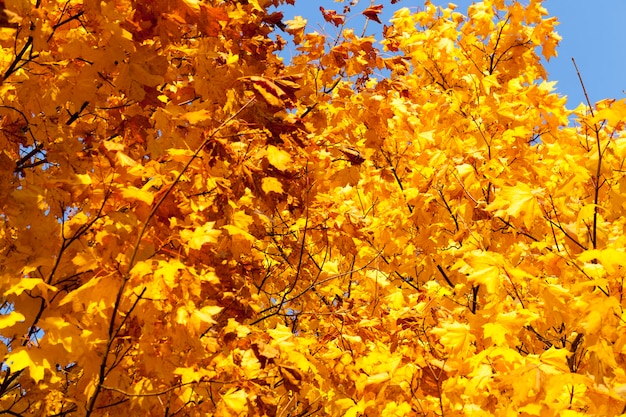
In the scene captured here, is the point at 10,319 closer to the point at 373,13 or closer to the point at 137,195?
the point at 137,195

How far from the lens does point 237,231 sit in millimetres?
2994

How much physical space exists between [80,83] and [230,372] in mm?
1736

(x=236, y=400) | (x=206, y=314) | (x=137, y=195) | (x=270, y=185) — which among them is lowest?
(x=236, y=400)

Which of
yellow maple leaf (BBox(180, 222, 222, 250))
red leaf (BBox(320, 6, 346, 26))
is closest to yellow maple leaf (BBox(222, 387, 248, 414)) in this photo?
yellow maple leaf (BBox(180, 222, 222, 250))

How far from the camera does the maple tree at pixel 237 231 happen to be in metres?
2.43

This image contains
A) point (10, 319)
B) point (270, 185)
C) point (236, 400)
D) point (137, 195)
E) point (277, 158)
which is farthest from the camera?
point (270, 185)

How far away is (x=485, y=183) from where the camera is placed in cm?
468

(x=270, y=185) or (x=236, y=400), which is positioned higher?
(x=270, y=185)

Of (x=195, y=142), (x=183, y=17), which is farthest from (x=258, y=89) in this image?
(x=195, y=142)

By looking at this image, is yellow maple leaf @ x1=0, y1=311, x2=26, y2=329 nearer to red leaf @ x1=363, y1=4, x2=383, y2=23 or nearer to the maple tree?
the maple tree

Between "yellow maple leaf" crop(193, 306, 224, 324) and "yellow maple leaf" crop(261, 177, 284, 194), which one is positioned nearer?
"yellow maple leaf" crop(193, 306, 224, 324)

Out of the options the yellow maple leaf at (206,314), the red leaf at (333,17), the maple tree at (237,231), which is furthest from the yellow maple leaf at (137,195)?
the red leaf at (333,17)

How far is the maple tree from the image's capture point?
243cm

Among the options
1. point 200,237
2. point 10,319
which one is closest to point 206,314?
point 200,237
